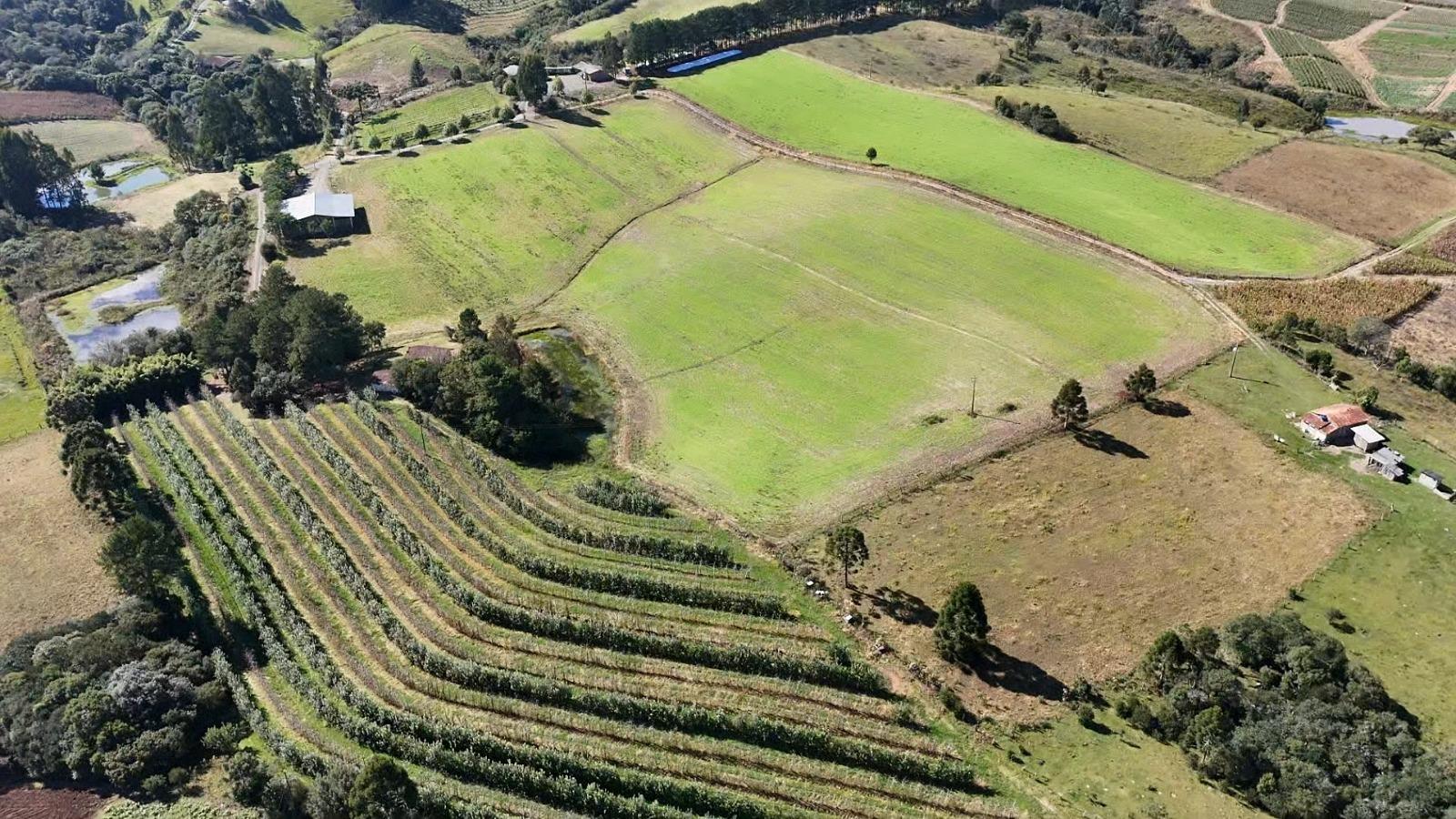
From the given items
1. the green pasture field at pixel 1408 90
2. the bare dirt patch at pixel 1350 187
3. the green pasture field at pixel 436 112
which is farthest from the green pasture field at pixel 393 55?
the green pasture field at pixel 1408 90

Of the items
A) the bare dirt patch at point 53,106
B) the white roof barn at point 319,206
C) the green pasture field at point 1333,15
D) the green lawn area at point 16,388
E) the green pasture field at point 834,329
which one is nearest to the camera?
the green pasture field at point 834,329

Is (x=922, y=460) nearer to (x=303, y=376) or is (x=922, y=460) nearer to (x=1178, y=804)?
(x=1178, y=804)

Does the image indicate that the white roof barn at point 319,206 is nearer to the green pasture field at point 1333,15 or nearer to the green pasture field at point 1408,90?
the green pasture field at point 1408,90

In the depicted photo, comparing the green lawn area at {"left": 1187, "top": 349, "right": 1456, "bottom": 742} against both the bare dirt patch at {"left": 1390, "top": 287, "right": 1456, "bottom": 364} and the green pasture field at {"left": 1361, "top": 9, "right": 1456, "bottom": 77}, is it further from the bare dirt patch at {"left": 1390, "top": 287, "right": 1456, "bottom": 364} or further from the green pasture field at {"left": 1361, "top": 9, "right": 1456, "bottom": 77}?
the green pasture field at {"left": 1361, "top": 9, "right": 1456, "bottom": 77}

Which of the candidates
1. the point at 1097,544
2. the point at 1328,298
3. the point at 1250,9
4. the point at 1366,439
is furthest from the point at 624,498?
the point at 1250,9

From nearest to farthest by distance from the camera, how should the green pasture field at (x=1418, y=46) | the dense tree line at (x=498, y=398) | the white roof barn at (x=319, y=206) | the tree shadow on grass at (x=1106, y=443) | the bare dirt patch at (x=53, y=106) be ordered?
the tree shadow on grass at (x=1106, y=443), the dense tree line at (x=498, y=398), the white roof barn at (x=319, y=206), the green pasture field at (x=1418, y=46), the bare dirt patch at (x=53, y=106)
